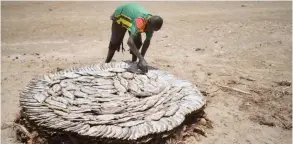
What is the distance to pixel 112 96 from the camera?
2.98 m

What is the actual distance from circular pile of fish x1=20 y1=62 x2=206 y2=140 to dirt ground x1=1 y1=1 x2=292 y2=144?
0.45 m

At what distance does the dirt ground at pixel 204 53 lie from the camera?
3.52m

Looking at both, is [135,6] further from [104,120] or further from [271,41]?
[271,41]

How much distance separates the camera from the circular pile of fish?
2.56m

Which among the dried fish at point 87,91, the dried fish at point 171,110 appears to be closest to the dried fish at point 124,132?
the dried fish at point 171,110

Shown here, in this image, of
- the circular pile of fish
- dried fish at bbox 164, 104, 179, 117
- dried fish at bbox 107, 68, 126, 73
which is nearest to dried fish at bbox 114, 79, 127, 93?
the circular pile of fish

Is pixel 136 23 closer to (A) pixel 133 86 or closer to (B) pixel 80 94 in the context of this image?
(A) pixel 133 86

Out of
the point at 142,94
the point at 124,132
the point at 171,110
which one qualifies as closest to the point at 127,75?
the point at 142,94

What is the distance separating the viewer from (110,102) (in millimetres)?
2865

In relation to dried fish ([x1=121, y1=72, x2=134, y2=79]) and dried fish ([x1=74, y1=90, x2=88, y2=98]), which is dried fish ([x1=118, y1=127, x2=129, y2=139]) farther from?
dried fish ([x1=121, y1=72, x2=134, y2=79])

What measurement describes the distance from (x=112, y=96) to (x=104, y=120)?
408mm

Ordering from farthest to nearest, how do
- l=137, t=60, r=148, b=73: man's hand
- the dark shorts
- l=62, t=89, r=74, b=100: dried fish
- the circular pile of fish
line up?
the dark shorts → l=137, t=60, r=148, b=73: man's hand → l=62, t=89, r=74, b=100: dried fish → the circular pile of fish

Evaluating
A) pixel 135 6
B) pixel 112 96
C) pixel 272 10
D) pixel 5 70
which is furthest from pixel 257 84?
pixel 272 10

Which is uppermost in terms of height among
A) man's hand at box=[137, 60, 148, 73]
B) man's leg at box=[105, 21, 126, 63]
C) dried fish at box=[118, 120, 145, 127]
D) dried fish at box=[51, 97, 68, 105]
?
man's leg at box=[105, 21, 126, 63]
